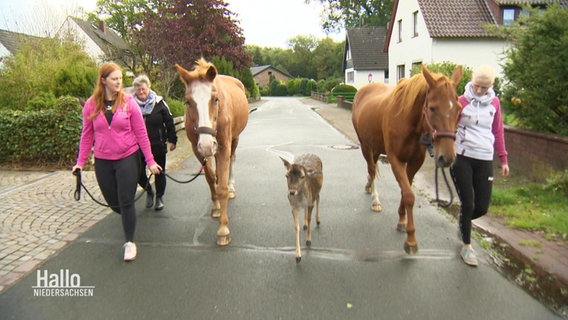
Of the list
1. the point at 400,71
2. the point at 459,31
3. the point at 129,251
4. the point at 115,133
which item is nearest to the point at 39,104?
the point at 115,133

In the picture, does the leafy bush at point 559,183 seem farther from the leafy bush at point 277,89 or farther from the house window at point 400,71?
the leafy bush at point 277,89

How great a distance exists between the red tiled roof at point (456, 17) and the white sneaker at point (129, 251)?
72.6 feet

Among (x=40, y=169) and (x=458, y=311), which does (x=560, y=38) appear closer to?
(x=458, y=311)

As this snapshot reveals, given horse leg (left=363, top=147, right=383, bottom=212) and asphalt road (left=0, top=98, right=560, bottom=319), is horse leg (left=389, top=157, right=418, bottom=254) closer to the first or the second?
asphalt road (left=0, top=98, right=560, bottom=319)

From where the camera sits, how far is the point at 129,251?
13.3 ft

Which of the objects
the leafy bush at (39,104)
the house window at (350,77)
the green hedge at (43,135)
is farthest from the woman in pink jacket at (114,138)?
the house window at (350,77)

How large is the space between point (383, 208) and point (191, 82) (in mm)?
3383

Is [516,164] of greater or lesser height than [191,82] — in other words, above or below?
below

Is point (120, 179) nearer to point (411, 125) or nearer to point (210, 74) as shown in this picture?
point (210, 74)

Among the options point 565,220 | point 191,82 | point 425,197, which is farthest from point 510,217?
point 191,82

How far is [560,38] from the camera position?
245 inches

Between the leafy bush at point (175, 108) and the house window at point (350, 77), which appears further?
the house window at point (350, 77)

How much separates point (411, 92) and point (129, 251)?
11.0ft

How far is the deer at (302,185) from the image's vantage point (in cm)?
370
